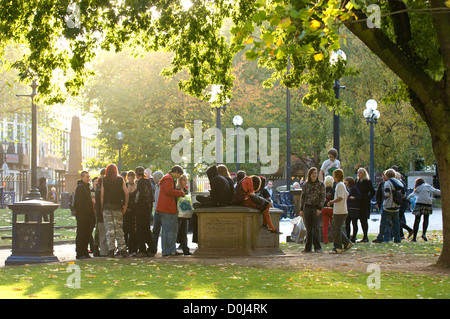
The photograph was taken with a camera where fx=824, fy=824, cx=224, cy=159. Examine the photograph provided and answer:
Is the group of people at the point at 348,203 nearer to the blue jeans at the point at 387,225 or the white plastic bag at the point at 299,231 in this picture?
the blue jeans at the point at 387,225

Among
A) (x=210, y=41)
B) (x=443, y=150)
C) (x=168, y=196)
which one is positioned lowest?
(x=168, y=196)

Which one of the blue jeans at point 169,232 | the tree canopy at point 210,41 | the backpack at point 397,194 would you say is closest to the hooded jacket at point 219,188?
the blue jeans at point 169,232

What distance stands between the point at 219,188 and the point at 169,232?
1.47 m

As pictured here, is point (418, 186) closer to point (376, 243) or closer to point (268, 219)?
point (376, 243)

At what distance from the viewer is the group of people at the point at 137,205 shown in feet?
53.5

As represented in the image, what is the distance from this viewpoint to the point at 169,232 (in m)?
16.7

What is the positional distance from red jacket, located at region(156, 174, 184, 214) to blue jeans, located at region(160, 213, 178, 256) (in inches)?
5.1

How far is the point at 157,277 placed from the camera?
1225 centimetres

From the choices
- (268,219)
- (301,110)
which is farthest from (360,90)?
(268,219)

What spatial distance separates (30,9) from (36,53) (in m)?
0.92

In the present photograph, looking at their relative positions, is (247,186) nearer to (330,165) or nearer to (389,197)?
(330,165)

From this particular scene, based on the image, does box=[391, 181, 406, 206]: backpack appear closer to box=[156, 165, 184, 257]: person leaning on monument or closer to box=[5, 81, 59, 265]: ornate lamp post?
box=[156, 165, 184, 257]: person leaning on monument

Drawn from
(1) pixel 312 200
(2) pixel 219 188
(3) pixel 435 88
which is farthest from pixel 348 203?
(3) pixel 435 88

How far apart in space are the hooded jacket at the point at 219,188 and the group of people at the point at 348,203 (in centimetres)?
190
